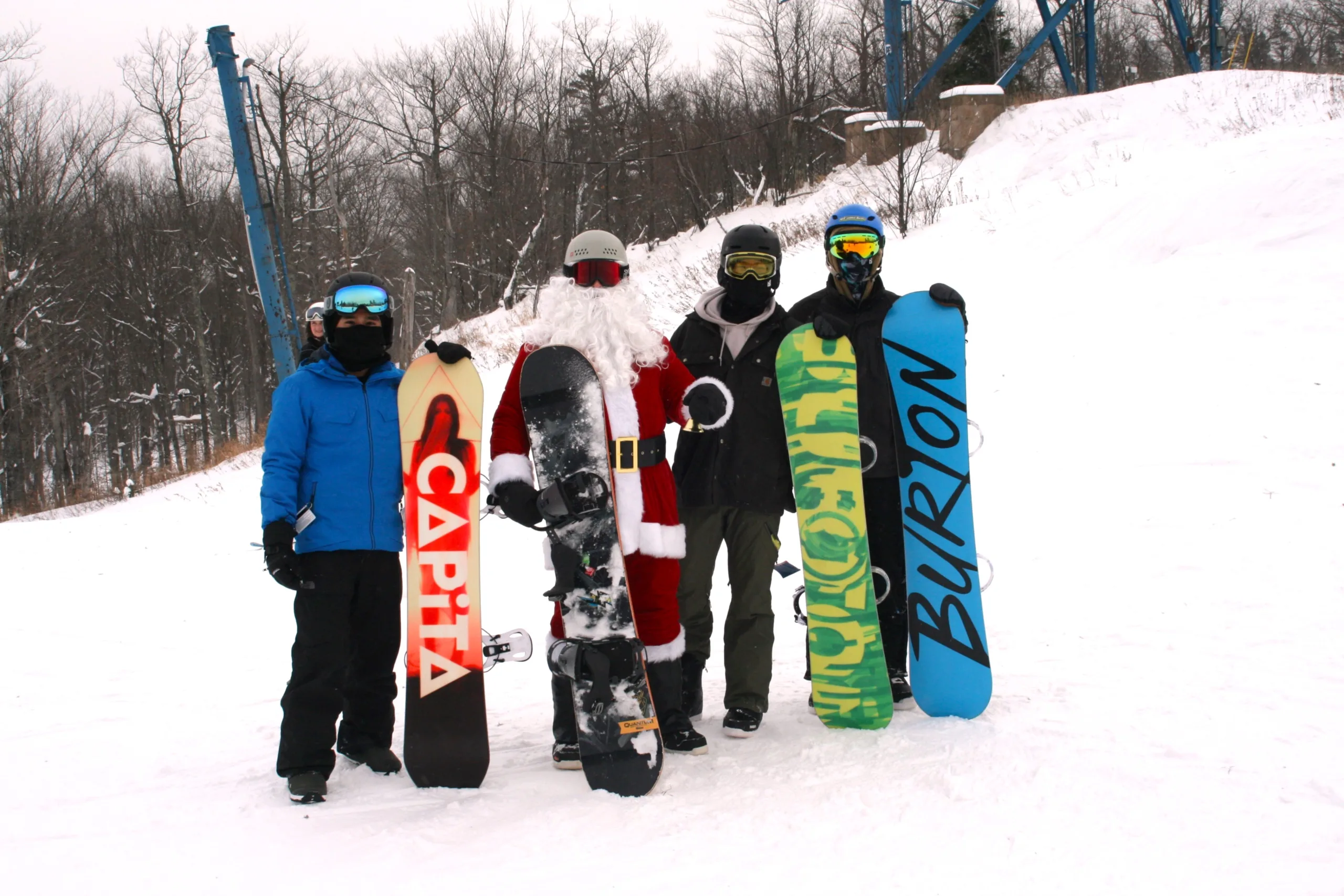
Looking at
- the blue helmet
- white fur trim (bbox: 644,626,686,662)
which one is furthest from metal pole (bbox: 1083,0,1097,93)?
white fur trim (bbox: 644,626,686,662)

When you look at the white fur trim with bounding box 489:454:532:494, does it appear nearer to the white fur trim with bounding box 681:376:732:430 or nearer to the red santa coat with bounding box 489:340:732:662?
the red santa coat with bounding box 489:340:732:662

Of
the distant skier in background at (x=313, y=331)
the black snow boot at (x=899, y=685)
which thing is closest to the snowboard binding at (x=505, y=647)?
the black snow boot at (x=899, y=685)

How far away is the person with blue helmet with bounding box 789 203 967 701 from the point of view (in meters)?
3.25

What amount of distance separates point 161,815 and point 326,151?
28.0m

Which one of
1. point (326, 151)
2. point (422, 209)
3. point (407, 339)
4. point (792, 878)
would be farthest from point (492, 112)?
point (792, 878)

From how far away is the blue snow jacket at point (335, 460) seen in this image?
9.04ft

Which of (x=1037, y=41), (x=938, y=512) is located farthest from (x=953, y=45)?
(x=938, y=512)

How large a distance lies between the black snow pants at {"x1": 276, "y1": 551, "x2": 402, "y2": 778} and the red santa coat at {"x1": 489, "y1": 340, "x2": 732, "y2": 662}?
55 centimetres

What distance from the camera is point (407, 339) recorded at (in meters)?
16.0

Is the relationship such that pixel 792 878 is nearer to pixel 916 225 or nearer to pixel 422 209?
pixel 916 225

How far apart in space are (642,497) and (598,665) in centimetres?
57

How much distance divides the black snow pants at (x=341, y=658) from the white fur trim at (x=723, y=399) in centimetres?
113

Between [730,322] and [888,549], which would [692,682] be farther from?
→ [730,322]

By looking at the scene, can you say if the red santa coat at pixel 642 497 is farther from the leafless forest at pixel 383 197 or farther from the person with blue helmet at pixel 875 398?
the leafless forest at pixel 383 197
